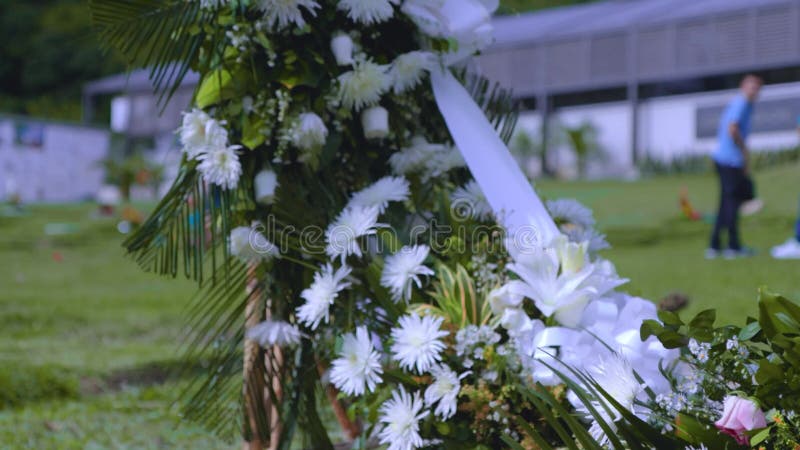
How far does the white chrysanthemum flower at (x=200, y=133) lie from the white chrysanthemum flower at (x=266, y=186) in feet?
0.38

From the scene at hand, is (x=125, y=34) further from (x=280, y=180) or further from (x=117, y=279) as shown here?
(x=117, y=279)

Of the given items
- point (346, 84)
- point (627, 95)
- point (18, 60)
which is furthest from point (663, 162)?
point (18, 60)

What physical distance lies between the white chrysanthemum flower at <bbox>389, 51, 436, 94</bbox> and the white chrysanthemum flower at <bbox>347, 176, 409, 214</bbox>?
26 cm

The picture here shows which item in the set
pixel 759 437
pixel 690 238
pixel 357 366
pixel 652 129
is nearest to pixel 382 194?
pixel 357 366

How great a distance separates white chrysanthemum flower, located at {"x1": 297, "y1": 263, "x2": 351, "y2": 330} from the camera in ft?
6.32

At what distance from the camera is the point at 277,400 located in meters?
2.07

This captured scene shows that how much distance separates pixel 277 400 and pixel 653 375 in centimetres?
90

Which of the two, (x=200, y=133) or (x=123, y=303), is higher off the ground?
(x=200, y=133)

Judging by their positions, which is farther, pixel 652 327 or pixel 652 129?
pixel 652 129

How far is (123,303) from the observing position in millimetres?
7355

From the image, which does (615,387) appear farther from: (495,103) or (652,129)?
(652,129)

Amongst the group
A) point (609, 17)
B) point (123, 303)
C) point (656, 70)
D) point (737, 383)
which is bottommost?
point (123, 303)

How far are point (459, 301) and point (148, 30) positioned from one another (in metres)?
1.04

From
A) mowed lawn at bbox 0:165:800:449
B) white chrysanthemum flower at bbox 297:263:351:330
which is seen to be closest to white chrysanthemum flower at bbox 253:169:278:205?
white chrysanthemum flower at bbox 297:263:351:330
